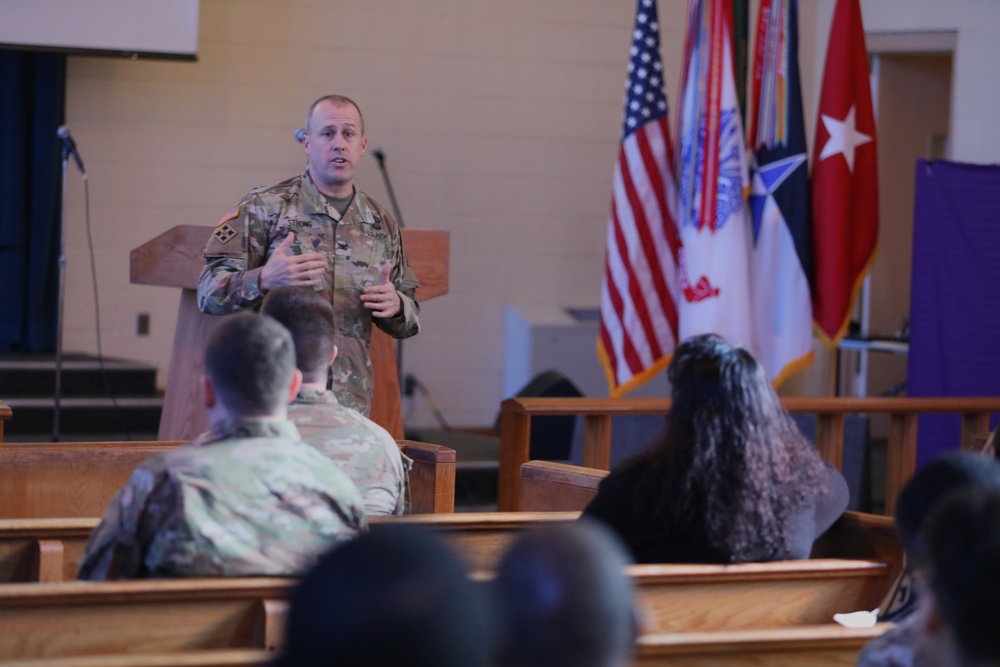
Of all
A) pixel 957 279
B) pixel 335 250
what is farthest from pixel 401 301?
pixel 957 279

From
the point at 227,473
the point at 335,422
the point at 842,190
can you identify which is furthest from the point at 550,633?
the point at 842,190

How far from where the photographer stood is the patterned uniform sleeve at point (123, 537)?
182 centimetres

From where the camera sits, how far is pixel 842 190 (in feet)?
16.3

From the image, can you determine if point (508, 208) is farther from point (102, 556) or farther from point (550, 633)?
point (550, 633)

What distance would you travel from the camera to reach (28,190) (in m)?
6.36

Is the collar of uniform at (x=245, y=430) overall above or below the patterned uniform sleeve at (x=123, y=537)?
above

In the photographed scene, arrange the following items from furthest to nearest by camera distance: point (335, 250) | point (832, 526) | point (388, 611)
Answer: point (335, 250) < point (832, 526) < point (388, 611)

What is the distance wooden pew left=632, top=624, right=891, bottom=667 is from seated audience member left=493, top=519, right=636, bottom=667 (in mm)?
801

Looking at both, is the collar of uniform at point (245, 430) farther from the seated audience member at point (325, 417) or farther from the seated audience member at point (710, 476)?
the seated audience member at point (710, 476)

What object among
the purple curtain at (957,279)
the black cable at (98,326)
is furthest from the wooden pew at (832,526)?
the black cable at (98,326)

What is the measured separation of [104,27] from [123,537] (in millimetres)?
4705

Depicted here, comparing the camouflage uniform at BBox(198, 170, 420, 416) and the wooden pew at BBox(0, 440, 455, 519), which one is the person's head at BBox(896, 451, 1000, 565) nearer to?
the wooden pew at BBox(0, 440, 455, 519)

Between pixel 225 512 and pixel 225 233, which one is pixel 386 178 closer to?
pixel 225 233

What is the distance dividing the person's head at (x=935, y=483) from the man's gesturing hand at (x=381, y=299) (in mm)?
1827
